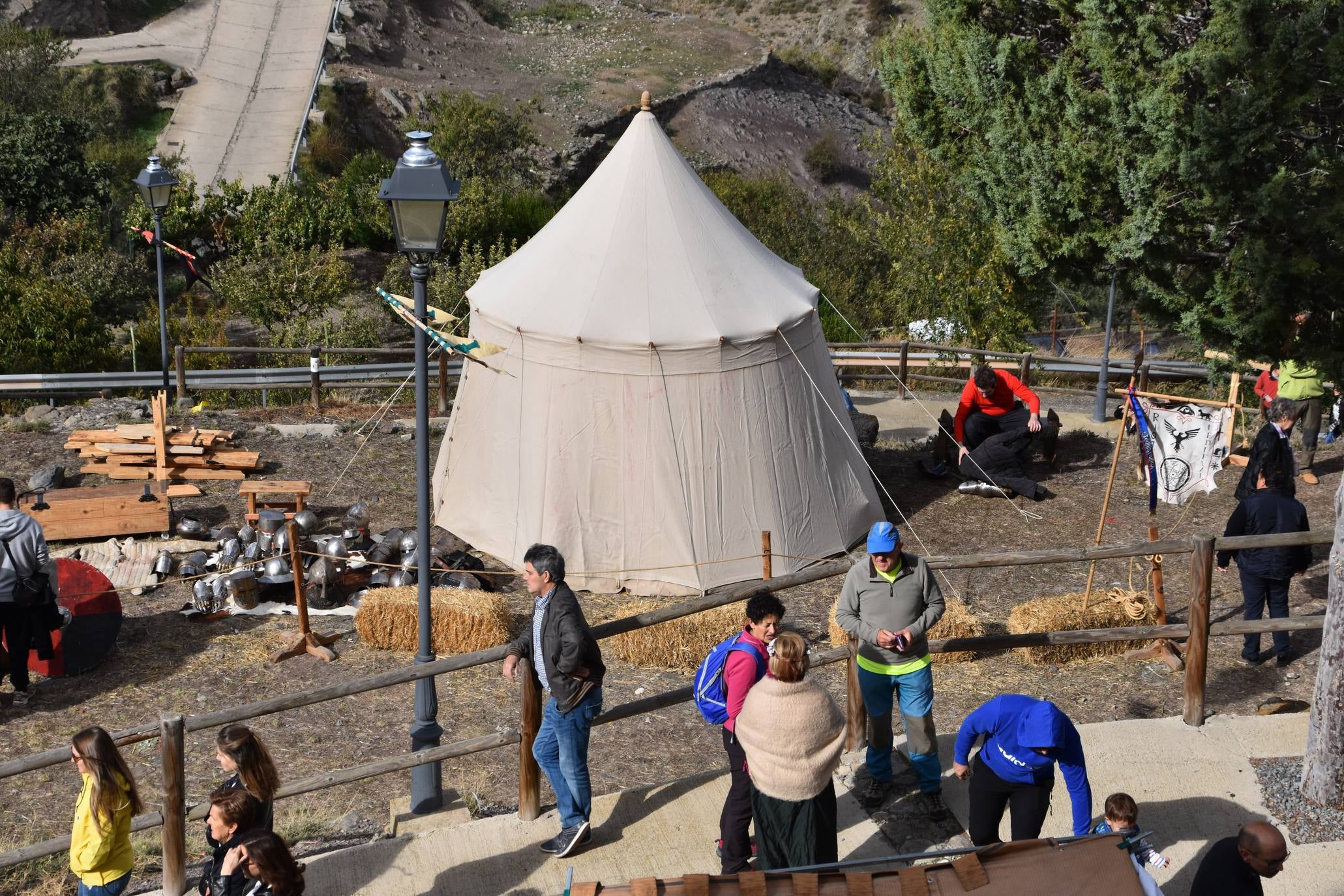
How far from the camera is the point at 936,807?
664cm

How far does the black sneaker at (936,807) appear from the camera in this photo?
6.60 m

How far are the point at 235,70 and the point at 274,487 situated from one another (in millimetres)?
31084

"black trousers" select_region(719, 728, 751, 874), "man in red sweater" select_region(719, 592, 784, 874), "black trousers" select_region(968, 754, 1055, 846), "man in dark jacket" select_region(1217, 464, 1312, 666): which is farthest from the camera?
"man in dark jacket" select_region(1217, 464, 1312, 666)

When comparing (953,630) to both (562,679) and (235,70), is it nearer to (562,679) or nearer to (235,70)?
(562,679)

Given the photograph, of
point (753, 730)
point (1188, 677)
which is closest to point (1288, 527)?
point (1188, 677)

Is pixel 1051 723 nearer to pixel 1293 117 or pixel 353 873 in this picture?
pixel 353 873

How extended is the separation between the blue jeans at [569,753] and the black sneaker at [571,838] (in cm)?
3

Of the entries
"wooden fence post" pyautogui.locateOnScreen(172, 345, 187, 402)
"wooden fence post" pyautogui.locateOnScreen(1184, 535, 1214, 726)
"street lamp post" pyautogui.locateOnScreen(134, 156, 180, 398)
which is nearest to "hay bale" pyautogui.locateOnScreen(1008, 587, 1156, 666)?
"wooden fence post" pyautogui.locateOnScreen(1184, 535, 1214, 726)

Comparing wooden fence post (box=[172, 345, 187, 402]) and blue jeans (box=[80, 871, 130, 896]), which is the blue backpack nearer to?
blue jeans (box=[80, 871, 130, 896])

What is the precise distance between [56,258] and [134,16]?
23.0m

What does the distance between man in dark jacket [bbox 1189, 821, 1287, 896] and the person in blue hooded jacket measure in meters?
0.55

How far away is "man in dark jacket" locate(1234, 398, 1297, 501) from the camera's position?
972cm

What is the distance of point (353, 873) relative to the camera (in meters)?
6.25

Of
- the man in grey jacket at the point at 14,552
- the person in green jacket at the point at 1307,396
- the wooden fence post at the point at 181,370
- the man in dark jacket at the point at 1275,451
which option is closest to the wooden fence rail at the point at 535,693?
the man in dark jacket at the point at 1275,451
